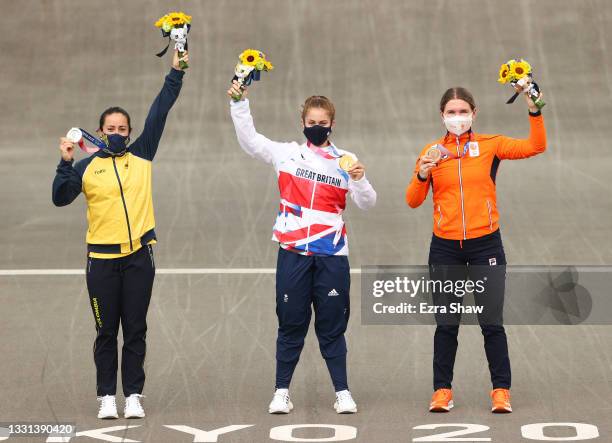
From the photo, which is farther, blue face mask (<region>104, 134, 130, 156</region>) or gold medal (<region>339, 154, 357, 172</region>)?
blue face mask (<region>104, 134, 130, 156</region>)

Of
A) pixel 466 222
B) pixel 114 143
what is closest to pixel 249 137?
pixel 114 143

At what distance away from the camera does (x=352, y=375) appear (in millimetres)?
7082

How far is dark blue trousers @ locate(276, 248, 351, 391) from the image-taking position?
6301mm

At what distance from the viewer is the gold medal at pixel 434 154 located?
6.23m

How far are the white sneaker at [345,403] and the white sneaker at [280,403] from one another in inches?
10.0

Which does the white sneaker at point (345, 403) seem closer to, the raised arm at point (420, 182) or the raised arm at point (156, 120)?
the raised arm at point (420, 182)

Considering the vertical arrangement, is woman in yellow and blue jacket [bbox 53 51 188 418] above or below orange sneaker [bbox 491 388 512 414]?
above

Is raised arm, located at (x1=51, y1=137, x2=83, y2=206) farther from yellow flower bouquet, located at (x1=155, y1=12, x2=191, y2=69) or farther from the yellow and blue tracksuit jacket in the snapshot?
A: yellow flower bouquet, located at (x1=155, y1=12, x2=191, y2=69)

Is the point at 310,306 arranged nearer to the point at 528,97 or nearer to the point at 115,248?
the point at 115,248

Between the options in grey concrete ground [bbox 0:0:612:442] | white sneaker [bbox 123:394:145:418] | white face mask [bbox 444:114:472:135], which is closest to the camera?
white sneaker [bbox 123:394:145:418]

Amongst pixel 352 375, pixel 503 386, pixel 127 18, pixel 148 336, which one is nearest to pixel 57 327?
pixel 148 336

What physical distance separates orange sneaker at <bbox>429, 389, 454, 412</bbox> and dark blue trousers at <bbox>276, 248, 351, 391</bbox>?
47 centimetres

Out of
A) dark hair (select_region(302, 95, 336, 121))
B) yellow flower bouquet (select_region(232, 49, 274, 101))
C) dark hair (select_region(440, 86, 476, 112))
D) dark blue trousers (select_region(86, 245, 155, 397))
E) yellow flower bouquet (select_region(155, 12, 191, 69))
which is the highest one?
yellow flower bouquet (select_region(155, 12, 191, 69))

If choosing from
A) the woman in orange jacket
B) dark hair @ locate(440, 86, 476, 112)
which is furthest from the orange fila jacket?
dark hair @ locate(440, 86, 476, 112)
